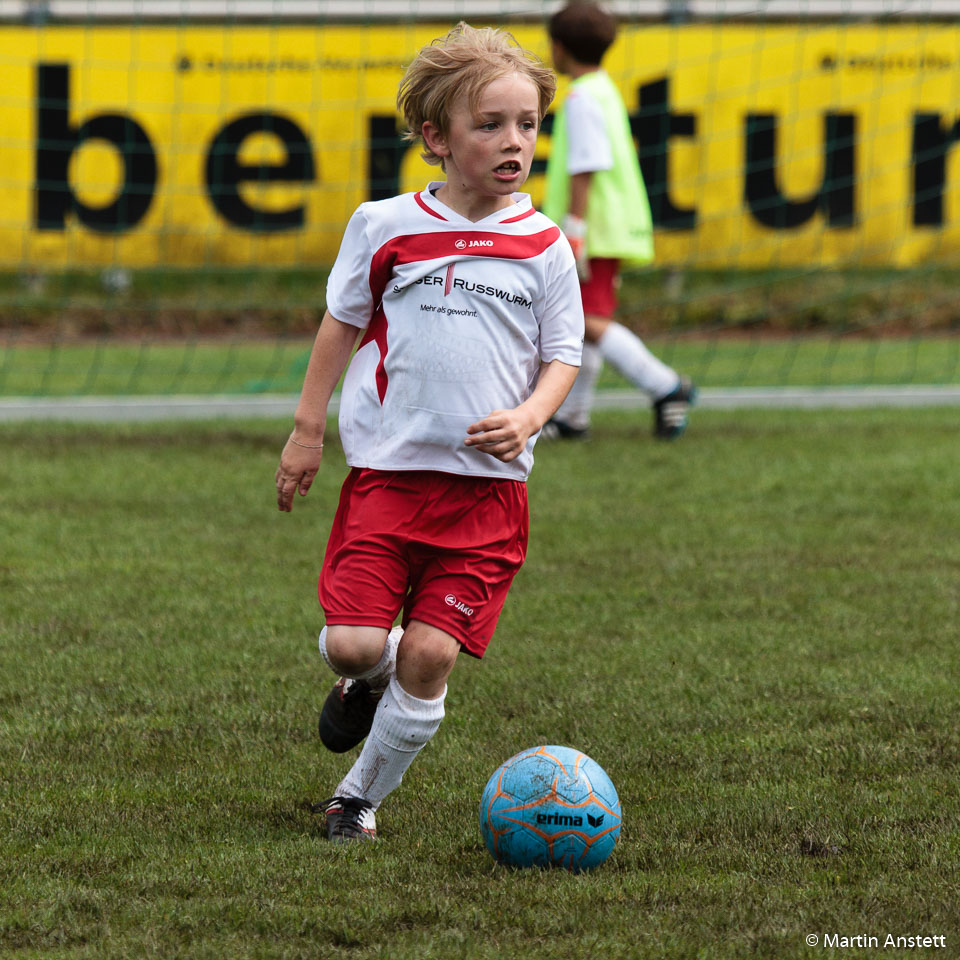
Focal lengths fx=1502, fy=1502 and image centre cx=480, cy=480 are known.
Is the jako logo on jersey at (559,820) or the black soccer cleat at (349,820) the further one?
the black soccer cleat at (349,820)

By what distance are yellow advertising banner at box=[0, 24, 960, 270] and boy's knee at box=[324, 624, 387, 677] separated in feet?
31.0

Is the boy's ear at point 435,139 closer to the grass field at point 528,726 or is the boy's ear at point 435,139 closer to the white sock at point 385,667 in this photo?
the white sock at point 385,667

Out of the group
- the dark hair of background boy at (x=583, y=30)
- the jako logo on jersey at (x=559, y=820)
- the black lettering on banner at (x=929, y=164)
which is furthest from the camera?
the black lettering on banner at (x=929, y=164)

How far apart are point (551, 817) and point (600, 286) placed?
479 cm

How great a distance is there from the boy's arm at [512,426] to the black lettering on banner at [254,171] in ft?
31.5

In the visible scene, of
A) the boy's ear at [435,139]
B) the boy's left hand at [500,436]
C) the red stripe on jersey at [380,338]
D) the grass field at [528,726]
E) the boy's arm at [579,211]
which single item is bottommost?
the grass field at [528,726]

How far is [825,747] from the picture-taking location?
3.17 meters

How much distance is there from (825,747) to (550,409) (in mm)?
1020

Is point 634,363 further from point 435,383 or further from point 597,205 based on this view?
point 435,383

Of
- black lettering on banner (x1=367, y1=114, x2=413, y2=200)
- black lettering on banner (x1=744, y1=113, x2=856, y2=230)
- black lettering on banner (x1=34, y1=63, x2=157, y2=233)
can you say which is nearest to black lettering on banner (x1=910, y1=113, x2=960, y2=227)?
black lettering on banner (x1=744, y1=113, x2=856, y2=230)

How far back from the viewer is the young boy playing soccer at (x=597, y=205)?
6.80 metres

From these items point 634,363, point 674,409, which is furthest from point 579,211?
point 674,409

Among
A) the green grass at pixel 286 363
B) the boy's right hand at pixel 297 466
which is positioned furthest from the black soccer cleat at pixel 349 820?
the green grass at pixel 286 363

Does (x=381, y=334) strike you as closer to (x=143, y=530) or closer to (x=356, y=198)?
(x=143, y=530)
